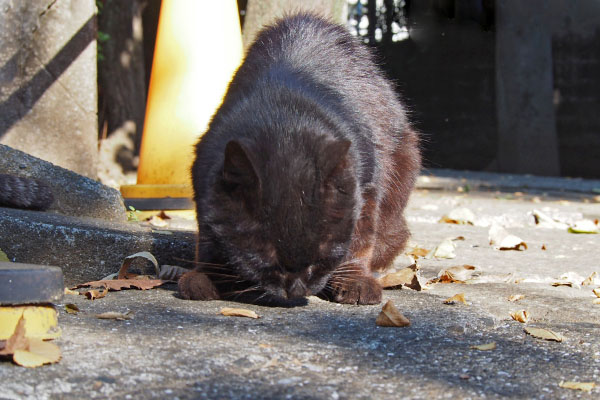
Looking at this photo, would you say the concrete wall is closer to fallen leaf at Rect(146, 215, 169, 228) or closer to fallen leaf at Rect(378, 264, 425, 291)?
fallen leaf at Rect(146, 215, 169, 228)

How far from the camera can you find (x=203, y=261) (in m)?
2.59

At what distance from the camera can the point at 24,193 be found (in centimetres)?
312

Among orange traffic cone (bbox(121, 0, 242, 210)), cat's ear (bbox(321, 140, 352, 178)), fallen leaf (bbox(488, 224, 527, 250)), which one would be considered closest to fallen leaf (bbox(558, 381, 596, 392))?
cat's ear (bbox(321, 140, 352, 178))

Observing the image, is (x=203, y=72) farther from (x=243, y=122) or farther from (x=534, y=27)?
(x=534, y=27)

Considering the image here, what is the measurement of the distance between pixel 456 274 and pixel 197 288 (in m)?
1.30

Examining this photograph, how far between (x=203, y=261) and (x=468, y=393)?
49.1 inches

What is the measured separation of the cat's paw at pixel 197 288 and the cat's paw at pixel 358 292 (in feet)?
1.41

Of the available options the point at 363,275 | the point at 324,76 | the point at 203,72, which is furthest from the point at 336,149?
the point at 203,72

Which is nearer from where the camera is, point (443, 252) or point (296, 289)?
point (296, 289)

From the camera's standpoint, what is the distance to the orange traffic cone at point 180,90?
4.36m

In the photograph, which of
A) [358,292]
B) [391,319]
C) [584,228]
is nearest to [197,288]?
[358,292]

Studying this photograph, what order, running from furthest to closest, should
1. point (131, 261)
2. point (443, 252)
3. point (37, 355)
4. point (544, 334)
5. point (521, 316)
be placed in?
point (443, 252)
point (131, 261)
point (521, 316)
point (544, 334)
point (37, 355)

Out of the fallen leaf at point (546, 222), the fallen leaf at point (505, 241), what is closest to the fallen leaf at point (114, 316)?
the fallen leaf at point (505, 241)

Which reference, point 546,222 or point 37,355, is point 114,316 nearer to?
point 37,355
